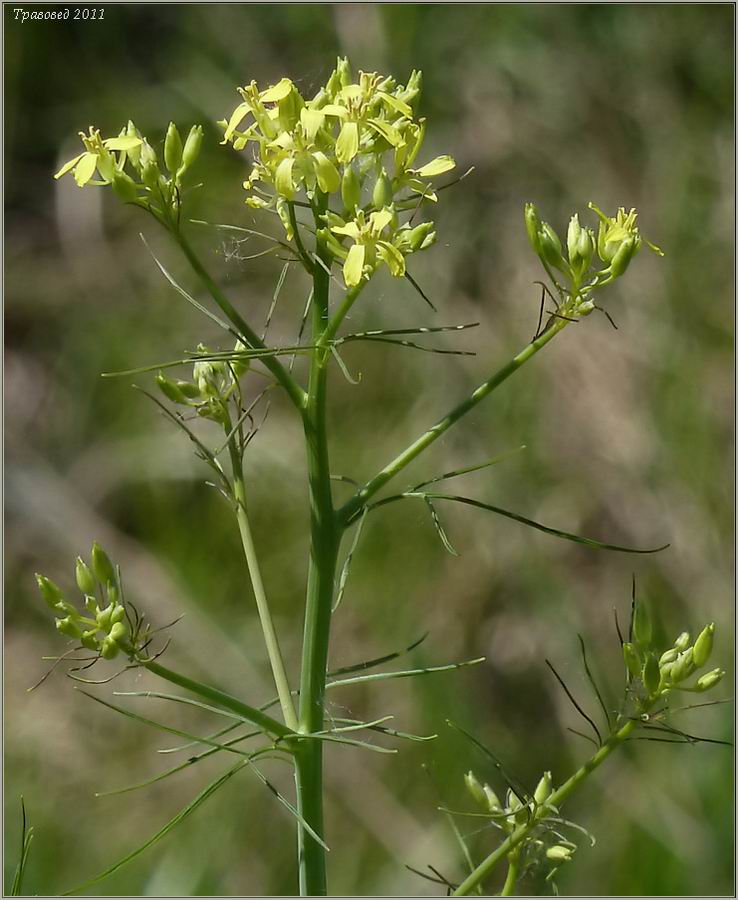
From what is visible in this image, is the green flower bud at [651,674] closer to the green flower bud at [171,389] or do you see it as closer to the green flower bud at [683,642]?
the green flower bud at [683,642]

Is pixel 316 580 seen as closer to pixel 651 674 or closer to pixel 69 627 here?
pixel 69 627

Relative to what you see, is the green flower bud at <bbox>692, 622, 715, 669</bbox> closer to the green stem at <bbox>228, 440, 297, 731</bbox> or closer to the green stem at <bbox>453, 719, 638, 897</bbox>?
the green stem at <bbox>453, 719, 638, 897</bbox>

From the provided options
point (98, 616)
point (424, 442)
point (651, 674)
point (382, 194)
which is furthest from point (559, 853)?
point (382, 194)

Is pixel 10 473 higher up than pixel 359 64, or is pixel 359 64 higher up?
pixel 359 64

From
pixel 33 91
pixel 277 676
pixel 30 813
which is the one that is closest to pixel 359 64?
pixel 33 91

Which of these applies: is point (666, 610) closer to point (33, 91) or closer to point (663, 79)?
point (663, 79)

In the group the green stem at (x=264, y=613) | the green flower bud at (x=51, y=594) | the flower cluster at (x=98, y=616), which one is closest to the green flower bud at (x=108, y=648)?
the flower cluster at (x=98, y=616)
